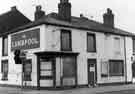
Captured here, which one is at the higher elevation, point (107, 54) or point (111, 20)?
point (111, 20)

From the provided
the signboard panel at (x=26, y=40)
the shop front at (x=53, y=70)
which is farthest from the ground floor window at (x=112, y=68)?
the signboard panel at (x=26, y=40)

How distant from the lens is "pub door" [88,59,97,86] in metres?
27.3

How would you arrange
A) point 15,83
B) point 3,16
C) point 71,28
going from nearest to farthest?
point 71,28 → point 15,83 → point 3,16

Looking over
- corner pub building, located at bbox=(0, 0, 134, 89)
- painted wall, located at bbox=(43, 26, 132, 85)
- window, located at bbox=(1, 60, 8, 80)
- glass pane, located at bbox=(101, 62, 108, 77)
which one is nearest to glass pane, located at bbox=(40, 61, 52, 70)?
corner pub building, located at bbox=(0, 0, 134, 89)

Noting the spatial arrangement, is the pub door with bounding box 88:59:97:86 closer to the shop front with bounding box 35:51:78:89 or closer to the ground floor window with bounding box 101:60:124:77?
the ground floor window with bounding box 101:60:124:77

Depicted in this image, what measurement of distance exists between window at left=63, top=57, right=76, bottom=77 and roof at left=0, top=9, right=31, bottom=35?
13662mm

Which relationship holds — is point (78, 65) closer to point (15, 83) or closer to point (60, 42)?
point (60, 42)

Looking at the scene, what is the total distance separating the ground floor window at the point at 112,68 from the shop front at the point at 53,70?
206 inches

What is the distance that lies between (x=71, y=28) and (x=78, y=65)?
3926 millimetres

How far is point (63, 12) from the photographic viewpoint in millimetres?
27156

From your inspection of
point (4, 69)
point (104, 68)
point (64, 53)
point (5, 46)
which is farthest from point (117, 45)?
point (4, 69)

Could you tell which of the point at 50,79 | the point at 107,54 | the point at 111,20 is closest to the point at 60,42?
the point at 50,79

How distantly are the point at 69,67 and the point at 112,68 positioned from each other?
22.0 feet

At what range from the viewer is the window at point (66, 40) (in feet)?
83.1
